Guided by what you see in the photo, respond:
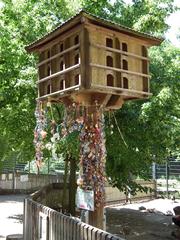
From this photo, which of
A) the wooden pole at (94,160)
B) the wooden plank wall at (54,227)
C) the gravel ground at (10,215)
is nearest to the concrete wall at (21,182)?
the gravel ground at (10,215)

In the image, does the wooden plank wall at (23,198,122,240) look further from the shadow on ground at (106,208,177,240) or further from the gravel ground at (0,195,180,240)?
the shadow on ground at (106,208,177,240)

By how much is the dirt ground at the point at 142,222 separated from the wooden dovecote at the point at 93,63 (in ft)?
17.7

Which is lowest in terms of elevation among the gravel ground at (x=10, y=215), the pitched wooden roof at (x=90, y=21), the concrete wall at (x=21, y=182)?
the gravel ground at (x=10, y=215)

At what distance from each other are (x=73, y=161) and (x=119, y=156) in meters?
2.11

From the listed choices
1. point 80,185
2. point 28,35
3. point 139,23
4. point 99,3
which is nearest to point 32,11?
point 28,35

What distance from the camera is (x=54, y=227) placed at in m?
6.85

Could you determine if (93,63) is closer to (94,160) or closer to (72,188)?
(94,160)

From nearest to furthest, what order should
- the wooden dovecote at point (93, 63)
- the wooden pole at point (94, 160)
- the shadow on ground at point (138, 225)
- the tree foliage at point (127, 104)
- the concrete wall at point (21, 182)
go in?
the wooden dovecote at point (93, 63)
the wooden pole at point (94, 160)
the tree foliage at point (127, 104)
the shadow on ground at point (138, 225)
the concrete wall at point (21, 182)

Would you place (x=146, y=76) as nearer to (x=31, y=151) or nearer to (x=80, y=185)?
(x=80, y=185)

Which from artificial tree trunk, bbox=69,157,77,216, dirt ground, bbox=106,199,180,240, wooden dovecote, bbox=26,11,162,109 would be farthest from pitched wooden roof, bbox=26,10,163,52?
dirt ground, bbox=106,199,180,240

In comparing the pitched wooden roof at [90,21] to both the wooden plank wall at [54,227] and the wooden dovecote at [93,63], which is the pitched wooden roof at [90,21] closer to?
the wooden dovecote at [93,63]

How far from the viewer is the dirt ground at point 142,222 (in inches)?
466

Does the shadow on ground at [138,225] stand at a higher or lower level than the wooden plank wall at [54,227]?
lower

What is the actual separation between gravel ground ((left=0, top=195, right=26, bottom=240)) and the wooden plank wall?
7.21ft
